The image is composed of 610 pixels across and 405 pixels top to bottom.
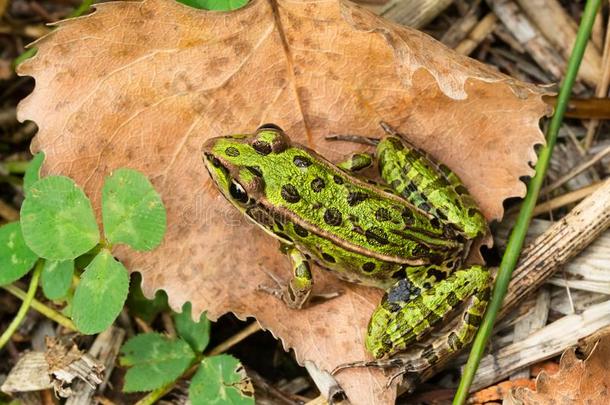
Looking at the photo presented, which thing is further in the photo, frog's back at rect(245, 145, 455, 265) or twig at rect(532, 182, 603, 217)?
twig at rect(532, 182, 603, 217)

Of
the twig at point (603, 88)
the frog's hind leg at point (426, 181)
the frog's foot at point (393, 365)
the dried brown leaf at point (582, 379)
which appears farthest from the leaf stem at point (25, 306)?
the twig at point (603, 88)

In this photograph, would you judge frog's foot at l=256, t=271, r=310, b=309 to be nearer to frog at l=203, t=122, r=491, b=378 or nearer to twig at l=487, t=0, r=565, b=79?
frog at l=203, t=122, r=491, b=378

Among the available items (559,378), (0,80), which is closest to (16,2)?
(0,80)

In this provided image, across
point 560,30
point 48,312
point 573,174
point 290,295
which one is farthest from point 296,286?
point 560,30

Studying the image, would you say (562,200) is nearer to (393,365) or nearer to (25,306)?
(393,365)

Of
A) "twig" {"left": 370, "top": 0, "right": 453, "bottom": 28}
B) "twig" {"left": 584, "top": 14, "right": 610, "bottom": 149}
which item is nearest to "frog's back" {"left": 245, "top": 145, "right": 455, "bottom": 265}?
"twig" {"left": 370, "top": 0, "right": 453, "bottom": 28}

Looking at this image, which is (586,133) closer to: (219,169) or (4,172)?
(219,169)

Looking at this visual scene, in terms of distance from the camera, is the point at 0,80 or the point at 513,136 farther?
Result: the point at 0,80
